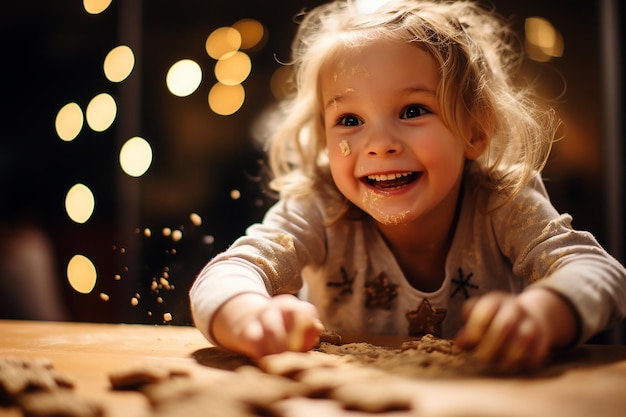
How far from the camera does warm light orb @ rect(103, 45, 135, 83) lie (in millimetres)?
1958

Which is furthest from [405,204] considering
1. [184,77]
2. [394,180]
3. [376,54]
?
[184,77]

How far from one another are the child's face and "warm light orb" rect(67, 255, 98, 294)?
1.04 meters

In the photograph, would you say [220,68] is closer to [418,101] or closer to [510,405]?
[418,101]

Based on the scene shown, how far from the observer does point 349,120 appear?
1.04 metres

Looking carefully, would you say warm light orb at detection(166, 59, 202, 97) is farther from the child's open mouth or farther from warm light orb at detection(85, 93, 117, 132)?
the child's open mouth

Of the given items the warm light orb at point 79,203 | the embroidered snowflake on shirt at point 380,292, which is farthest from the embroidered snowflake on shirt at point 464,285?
the warm light orb at point 79,203

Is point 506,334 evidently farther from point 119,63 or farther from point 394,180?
point 119,63

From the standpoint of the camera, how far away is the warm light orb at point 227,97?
6.43 ft

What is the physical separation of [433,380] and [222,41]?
1.63 m

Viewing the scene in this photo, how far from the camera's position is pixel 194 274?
1.45 metres

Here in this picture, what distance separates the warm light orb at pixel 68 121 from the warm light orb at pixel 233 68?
0.47 m

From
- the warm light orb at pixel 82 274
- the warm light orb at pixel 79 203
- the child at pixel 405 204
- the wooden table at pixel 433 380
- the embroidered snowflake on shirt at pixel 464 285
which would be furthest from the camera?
the warm light orb at pixel 79 203

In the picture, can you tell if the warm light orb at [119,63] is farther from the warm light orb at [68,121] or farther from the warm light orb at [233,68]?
the warm light orb at [233,68]

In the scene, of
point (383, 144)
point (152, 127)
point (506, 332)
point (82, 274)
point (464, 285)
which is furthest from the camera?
point (152, 127)
